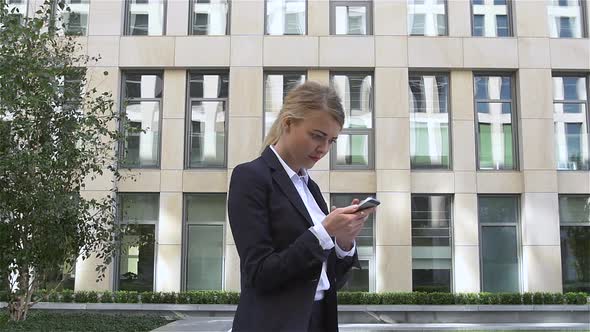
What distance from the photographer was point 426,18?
59.6 ft

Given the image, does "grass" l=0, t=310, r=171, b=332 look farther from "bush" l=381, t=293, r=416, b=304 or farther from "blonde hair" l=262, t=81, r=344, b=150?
"blonde hair" l=262, t=81, r=344, b=150

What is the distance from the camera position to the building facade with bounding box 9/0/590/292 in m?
17.1

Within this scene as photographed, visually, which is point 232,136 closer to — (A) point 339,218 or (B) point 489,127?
(B) point 489,127

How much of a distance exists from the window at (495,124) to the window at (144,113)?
9.68 metres

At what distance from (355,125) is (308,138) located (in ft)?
51.5

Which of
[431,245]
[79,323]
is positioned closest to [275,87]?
[431,245]

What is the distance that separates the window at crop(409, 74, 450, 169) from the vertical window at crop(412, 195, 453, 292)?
1.18 meters

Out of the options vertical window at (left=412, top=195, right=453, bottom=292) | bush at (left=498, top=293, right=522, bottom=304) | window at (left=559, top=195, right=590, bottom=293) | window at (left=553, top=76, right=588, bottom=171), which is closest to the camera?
bush at (left=498, top=293, right=522, bottom=304)

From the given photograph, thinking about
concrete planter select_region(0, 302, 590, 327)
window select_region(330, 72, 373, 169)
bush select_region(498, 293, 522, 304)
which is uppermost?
window select_region(330, 72, 373, 169)

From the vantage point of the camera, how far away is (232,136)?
17.4 meters

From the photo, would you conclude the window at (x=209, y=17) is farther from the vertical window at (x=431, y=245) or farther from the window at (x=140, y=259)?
the vertical window at (x=431, y=245)

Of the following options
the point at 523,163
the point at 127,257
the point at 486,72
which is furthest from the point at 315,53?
the point at 127,257

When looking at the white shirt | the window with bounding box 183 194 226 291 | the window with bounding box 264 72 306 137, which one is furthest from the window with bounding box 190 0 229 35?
the white shirt

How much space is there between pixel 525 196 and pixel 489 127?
2.31 meters
